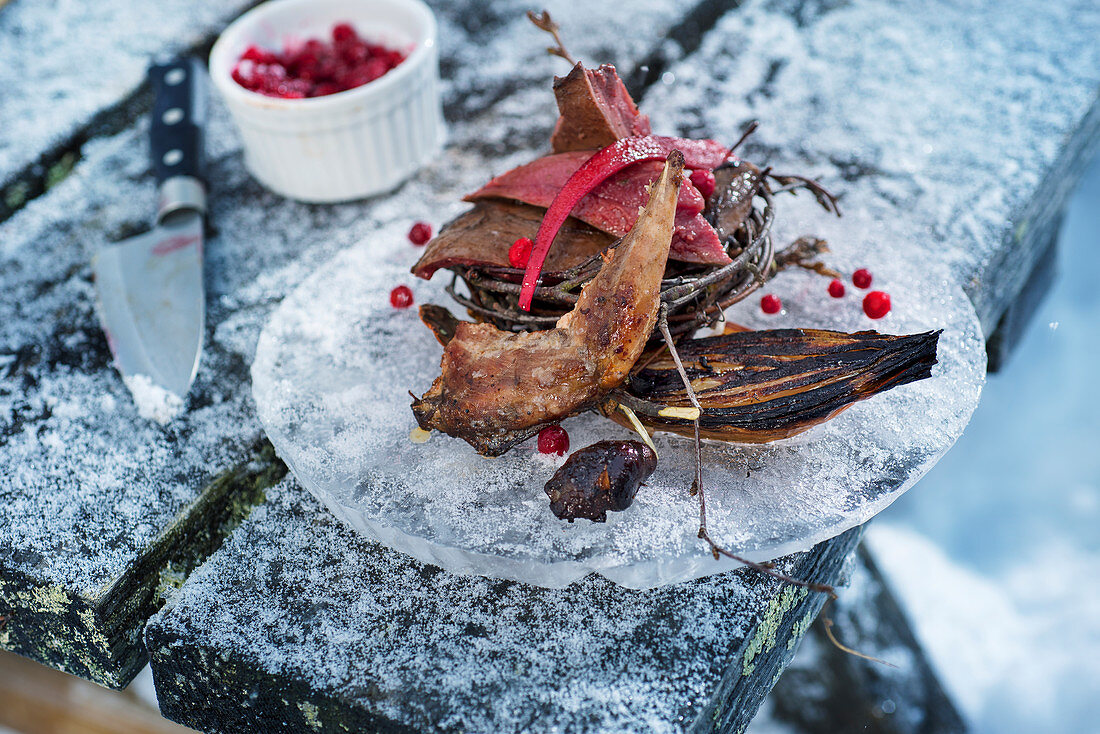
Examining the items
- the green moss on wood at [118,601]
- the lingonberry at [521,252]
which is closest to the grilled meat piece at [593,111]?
the lingonberry at [521,252]

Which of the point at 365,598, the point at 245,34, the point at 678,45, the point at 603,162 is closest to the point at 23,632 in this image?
the point at 365,598

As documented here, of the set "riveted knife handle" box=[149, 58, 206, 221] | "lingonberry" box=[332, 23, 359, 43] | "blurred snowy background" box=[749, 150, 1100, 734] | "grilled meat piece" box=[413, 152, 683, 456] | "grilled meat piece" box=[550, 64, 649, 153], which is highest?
"grilled meat piece" box=[550, 64, 649, 153]

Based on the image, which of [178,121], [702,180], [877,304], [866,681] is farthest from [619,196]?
[866,681]

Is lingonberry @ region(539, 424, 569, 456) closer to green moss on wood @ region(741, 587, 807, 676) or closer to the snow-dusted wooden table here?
the snow-dusted wooden table

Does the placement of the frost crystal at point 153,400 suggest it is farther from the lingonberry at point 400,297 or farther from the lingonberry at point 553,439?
the lingonberry at point 553,439

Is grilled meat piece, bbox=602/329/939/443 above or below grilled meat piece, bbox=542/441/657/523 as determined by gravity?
above

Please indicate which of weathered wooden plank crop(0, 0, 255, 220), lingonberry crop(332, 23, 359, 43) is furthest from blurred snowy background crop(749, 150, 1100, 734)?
weathered wooden plank crop(0, 0, 255, 220)

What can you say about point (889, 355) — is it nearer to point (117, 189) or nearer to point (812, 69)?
point (812, 69)
